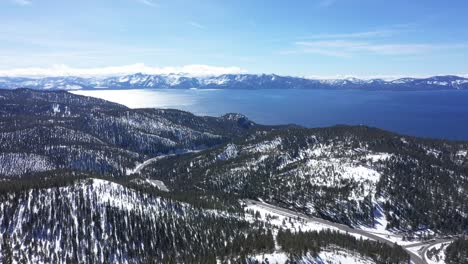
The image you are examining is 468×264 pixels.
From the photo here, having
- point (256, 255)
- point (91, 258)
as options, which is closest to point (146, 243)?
point (91, 258)

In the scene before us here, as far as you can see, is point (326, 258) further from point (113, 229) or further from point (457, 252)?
point (113, 229)

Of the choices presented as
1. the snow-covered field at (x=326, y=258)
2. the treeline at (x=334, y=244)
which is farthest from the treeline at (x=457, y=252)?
the snow-covered field at (x=326, y=258)

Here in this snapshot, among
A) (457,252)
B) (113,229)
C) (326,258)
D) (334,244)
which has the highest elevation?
(326,258)

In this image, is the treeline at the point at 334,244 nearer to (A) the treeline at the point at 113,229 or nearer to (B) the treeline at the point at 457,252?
(A) the treeline at the point at 113,229

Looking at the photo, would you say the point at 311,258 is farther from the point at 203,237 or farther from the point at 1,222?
the point at 1,222

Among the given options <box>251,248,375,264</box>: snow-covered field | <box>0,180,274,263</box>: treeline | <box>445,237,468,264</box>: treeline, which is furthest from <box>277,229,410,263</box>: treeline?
<box>445,237,468,264</box>: treeline

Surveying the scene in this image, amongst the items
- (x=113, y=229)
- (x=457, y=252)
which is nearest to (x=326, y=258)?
(x=457, y=252)

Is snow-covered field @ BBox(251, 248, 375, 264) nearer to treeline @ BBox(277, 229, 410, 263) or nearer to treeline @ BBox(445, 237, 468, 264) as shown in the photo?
treeline @ BBox(277, 229, 410, 263)

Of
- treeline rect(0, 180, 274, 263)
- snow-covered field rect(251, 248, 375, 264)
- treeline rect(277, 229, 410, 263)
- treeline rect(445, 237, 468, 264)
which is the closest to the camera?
snow-covered field rect(251, 248, 375, 264)
